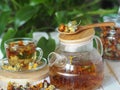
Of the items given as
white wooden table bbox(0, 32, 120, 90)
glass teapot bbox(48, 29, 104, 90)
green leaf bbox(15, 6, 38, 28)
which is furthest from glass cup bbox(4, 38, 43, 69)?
green leaf bbox(15, 6, 38, 28)

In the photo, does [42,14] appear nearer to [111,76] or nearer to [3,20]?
[3,20]

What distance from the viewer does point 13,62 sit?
75 cm

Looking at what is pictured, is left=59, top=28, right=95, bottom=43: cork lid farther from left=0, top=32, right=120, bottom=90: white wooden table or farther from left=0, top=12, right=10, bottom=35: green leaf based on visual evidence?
left=0, top=12, right=10, bottom=35: green leaf

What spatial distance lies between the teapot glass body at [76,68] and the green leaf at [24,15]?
1.34 feet

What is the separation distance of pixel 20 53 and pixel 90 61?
0.18 m

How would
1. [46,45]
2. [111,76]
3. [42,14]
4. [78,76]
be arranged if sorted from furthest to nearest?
[42,14] → [46,45] → [111,76] → [78,76]

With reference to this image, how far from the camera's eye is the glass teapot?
67 cm

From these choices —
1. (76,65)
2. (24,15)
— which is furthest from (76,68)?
(24,15)

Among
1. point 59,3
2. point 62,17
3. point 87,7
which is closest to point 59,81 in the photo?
point 62,17

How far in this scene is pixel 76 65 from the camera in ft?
2.20

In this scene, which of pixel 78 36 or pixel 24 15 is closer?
pixel 78 36

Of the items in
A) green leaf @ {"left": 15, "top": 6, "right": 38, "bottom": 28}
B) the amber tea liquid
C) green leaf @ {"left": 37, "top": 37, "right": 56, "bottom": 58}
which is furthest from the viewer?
green leaf @ {"left": 15, "top": 6, "right": 38, "bottom": 28}

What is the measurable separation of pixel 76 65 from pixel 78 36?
7 centimetres

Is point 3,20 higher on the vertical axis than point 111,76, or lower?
higher
